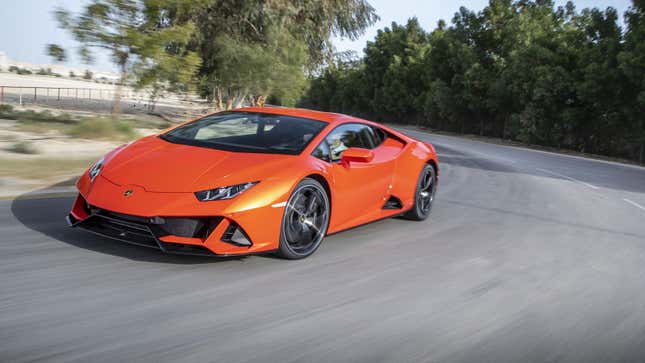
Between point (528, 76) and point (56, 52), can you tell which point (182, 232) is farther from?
point (528, 76)

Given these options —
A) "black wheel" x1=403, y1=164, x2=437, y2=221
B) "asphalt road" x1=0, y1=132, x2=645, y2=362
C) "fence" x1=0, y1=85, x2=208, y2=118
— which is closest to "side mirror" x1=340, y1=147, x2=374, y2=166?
"asphalt road" x1=0, y1=132, x2=645, y2=362

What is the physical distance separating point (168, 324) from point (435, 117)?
2255 inches

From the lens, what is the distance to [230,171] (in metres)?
5.03

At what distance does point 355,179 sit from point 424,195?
1977mm

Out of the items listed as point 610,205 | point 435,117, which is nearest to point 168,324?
point 610,205

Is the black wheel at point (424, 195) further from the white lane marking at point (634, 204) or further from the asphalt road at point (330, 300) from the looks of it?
the white lane marking at point (634, 204)

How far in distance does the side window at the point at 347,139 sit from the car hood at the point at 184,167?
2.16 ft

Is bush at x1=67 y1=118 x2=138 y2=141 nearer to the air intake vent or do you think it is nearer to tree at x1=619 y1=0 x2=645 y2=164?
the air intake vent

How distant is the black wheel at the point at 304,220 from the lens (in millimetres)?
5188

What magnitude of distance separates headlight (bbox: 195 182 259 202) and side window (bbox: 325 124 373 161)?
1.24m

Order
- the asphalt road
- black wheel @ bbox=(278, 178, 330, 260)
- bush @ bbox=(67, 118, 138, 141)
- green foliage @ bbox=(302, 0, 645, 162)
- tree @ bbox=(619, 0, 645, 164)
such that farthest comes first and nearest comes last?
green foliage @ bbox=(302, 0, 645, 162)
tree @ bbox=(619, 0, 645, 164)
bush @ bbox=(67, 118, 138, 141)
black wheel @ bbox=(278, 178, 330, 260)
the asphalt road

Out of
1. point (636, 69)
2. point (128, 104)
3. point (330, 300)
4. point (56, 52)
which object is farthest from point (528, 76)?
point (330, 300)

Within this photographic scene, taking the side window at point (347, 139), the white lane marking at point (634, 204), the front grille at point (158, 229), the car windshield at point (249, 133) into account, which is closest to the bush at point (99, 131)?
the car windshield at point (249, 133)

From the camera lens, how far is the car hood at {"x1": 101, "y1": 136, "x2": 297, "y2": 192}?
16.0ft
